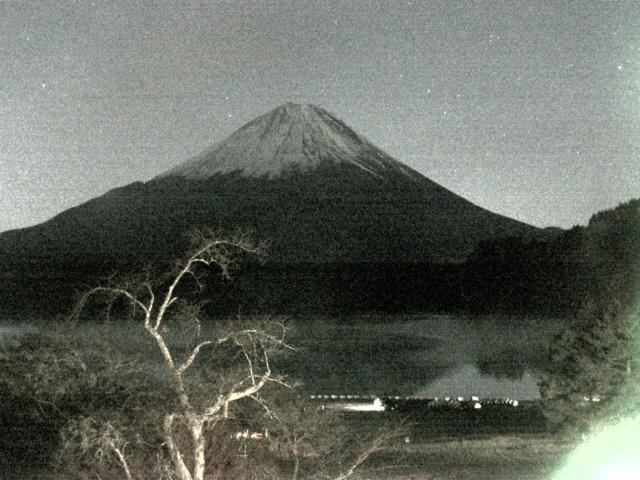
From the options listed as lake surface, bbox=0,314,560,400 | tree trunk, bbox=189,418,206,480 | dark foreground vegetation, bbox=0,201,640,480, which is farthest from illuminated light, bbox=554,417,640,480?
tree trunk, bbox=189,418,206,480

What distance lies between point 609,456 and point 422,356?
24.5 m

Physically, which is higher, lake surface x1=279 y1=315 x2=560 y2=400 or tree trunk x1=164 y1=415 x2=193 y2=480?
tree trunk x1=164 y1=415 x2=193 y2=480

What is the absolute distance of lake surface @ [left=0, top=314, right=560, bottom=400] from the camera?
28281mm

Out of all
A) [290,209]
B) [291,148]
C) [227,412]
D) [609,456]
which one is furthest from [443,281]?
[227,412]

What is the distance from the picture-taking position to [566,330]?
53.4 feet

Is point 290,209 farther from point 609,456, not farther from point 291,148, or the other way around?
point 609,456

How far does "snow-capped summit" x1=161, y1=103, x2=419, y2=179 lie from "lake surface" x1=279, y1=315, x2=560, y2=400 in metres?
79.8

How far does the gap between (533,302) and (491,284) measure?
22.6ft

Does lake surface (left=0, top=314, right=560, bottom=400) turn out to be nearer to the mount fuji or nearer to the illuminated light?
the illuminated light

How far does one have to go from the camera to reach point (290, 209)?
428ft

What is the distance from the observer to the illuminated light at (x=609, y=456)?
12.2 meters

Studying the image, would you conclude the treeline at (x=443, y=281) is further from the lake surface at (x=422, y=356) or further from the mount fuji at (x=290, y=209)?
the mount fuji at (x=290, y=209)

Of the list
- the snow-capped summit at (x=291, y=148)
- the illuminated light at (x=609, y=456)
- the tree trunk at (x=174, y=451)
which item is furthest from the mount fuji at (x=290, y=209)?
the tree trunk at (x=174, y=451)

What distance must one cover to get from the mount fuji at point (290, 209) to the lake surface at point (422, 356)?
5265cm
